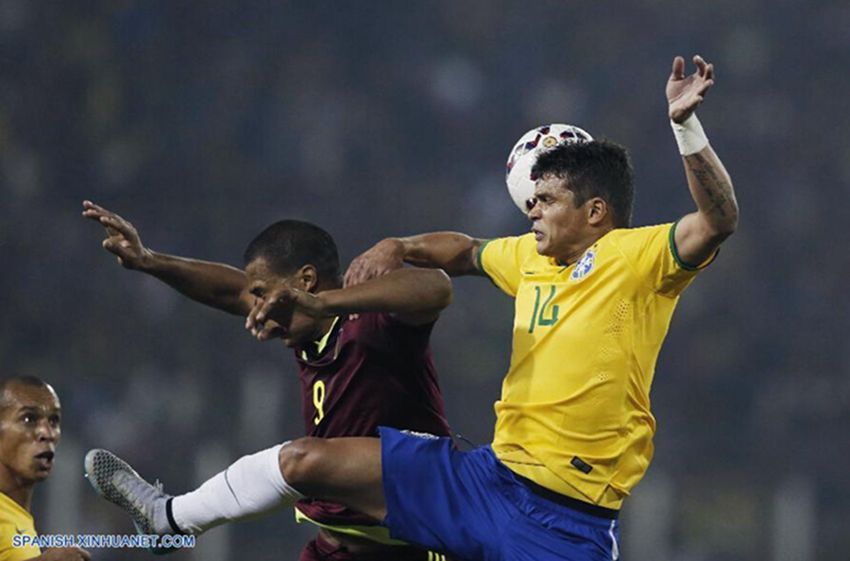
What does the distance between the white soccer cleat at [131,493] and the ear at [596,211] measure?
1537mm

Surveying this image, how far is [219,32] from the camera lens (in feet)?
29.4

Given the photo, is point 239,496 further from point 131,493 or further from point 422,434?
point 422,434

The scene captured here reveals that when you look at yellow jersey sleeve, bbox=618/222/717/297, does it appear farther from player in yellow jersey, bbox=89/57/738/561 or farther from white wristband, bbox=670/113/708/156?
white wristband, bbox=670/113/708/156

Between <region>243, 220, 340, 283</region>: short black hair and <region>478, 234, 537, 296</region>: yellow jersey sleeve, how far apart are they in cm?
62

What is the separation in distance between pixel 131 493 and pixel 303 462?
655 millimetres

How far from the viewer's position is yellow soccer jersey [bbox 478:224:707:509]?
3633mm

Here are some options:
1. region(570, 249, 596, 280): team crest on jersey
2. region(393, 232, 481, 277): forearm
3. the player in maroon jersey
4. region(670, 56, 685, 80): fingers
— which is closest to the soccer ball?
region(393, 232, 481, 277): forearm

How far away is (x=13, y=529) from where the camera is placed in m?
4.28

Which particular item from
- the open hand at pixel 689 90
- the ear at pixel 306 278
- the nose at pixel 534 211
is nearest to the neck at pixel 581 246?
the nose at pixel 534 211

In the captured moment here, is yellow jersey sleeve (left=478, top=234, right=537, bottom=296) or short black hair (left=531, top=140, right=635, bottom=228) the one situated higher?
short black hair (left=531, top=140, right=635, bottom=228)

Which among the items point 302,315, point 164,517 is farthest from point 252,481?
point 302,315

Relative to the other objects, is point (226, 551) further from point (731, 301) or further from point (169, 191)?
point (731, 301)

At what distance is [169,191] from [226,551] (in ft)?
8.43

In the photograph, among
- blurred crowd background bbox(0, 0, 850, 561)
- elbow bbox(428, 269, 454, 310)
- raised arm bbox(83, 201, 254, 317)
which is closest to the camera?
elbow bbox(428, 269, 454, 310)
